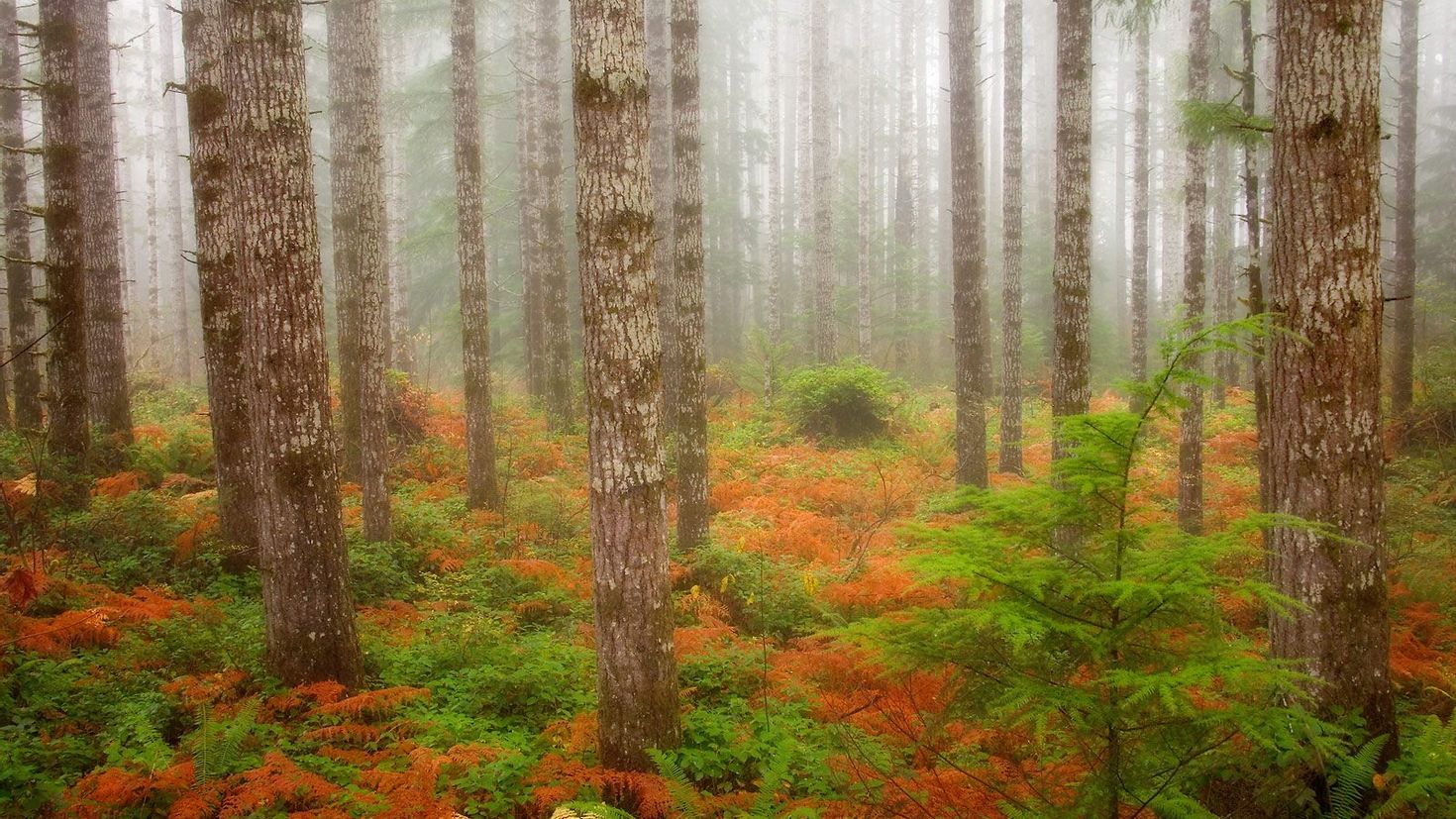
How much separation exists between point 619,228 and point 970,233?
9.65 m

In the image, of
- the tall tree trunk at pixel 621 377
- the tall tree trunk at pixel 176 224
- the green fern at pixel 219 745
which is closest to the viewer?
the green fern at pixel 219 745

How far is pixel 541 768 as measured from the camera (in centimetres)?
512

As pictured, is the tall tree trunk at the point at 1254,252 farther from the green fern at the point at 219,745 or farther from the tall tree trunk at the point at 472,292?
the tall tree trunk at the point at 472,292

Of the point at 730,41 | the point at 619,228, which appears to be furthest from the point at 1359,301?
the point at 730,41

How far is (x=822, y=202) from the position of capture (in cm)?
2147

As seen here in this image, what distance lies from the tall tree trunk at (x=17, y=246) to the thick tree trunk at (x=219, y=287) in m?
3.19

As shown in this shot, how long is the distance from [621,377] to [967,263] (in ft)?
30.9

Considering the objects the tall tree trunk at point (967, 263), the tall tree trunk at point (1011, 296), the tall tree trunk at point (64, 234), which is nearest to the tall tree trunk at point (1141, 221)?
the tall tree trunk at point (1011, 296)

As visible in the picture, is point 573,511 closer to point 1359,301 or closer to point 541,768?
point 541,768

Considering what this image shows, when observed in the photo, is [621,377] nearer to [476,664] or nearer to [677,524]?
[476,664]

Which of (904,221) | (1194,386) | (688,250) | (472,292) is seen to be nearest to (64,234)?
(472,292)

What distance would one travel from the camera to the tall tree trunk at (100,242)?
37.1 ft

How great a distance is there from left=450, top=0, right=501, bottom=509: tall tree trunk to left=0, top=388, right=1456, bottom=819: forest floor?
54 cm

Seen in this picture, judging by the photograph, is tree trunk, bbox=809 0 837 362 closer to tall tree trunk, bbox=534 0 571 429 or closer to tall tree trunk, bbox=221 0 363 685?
tall tree trunk, bbox=534 0 571 429
